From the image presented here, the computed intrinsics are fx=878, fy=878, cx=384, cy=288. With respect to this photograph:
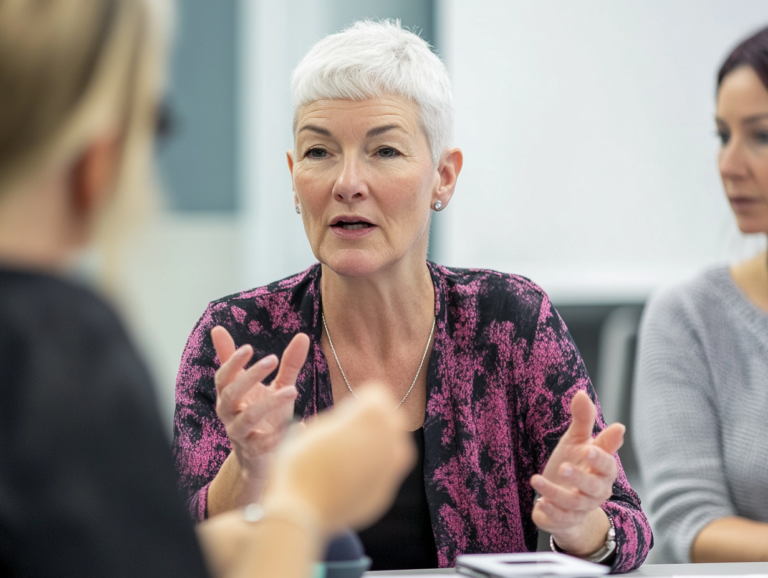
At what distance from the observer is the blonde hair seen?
50 centimetres

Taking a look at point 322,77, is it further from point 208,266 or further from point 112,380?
point 208,266

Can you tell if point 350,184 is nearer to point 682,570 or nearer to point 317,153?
point 317,153

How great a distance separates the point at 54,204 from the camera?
1.75ft

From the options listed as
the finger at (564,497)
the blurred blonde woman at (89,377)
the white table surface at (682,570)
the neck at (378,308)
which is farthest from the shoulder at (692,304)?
the blurred blonde woman at (89,377)

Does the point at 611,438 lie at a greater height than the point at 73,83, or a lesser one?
lesser

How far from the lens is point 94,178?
0.54 meters

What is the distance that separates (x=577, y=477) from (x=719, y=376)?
28.4 inches

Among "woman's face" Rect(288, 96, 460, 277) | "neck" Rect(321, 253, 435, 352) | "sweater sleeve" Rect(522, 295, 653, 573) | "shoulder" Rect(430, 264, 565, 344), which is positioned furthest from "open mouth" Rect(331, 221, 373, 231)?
"sweater sleeve" Rect(522, 295, 653, 573)

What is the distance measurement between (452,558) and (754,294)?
0.84 m

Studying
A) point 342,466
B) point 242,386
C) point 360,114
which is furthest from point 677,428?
point 342,466

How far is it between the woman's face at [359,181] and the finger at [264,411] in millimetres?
420

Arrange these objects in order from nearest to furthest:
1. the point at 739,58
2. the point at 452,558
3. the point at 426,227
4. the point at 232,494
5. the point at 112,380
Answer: the point at 112,380
the point at 232,494
the point at 452,558
the point at 426,227
the point at 739,58

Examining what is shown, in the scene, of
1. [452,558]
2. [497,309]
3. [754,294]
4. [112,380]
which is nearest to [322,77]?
[497,309]

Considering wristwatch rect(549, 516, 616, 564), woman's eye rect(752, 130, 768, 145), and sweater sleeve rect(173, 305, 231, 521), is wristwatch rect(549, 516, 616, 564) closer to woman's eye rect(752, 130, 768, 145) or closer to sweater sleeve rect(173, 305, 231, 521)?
sweater sleeve rect(173, 305, 231, 521)
